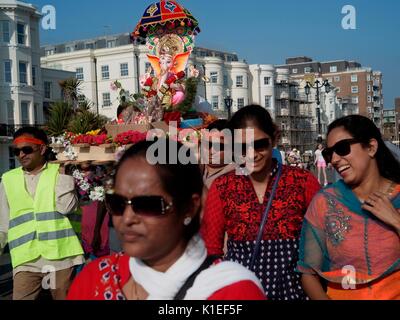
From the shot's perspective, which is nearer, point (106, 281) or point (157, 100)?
point (106, 281)

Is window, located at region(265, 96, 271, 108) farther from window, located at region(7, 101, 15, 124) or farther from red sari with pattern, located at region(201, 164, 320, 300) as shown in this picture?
red sari with pattern, located at region(201, 164, 320, 300)

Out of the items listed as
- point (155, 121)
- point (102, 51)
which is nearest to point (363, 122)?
point (155, 121)

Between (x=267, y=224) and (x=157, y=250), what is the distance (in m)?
1.39

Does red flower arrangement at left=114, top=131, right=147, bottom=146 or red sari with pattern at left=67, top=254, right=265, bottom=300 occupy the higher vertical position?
red flower arrangement at left=114, top=131, right=147, bottom=146

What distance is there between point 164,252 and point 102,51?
57.6 m

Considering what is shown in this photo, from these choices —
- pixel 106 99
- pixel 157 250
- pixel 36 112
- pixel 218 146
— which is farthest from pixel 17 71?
pixel 157 250

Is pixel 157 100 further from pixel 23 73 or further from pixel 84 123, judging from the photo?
pixel 23 73

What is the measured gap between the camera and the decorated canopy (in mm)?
10102

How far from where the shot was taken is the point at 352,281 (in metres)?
2.87

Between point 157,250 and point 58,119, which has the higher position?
point 58,119

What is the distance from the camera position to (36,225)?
471 cm

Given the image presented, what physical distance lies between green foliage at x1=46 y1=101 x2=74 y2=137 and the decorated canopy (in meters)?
3.69

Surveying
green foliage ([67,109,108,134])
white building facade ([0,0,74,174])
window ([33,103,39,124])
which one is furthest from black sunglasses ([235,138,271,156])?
window ([33,103,39,124])

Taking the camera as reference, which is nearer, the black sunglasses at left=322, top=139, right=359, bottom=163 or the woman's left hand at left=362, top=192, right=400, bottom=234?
the woman's left hand at left=362, top=192, right=400, bottom=234
